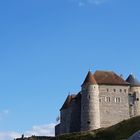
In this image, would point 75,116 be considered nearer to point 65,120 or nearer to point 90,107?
point 65,120

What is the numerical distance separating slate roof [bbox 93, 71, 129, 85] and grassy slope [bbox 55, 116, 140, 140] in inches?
588

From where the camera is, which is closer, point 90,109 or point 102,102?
point 90,109

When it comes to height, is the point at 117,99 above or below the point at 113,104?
above

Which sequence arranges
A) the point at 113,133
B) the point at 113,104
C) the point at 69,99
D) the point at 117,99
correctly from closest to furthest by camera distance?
the point at 113,133 → the point at 113,104 → the point at 117,99 → the point at 69,99

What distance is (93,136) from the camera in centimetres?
9144

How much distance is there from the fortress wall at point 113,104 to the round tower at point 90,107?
5.00ft

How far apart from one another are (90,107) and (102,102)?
3530mm

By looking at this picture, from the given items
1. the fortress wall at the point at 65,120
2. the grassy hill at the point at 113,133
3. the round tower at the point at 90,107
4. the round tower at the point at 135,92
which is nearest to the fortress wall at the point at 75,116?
the fortress wall at the point at 65,120

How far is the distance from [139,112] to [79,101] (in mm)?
12368

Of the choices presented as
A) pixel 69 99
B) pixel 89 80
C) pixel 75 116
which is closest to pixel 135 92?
pixel 89 80

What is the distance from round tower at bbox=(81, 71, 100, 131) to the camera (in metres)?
103

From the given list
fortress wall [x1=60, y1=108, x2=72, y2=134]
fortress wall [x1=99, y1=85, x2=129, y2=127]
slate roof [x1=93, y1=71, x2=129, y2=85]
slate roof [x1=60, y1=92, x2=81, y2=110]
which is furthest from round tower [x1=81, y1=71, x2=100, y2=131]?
fortress wall [x1=60, y1=108, x2=72, y2=134]

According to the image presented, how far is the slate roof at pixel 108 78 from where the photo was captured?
108 m

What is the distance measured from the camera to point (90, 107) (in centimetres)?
10362
